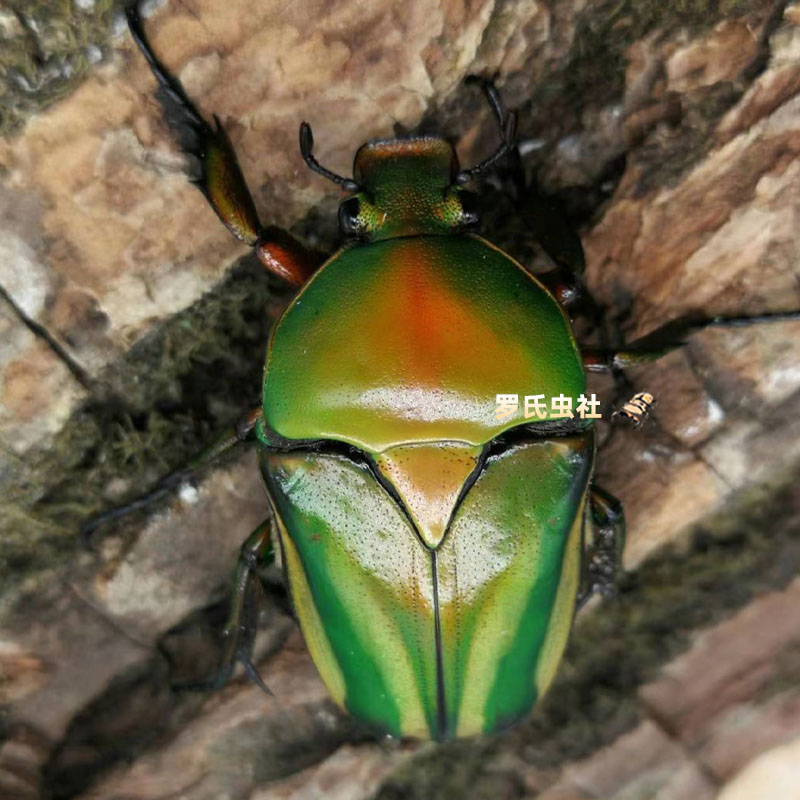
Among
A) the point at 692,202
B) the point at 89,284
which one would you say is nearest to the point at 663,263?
the point at 692,202

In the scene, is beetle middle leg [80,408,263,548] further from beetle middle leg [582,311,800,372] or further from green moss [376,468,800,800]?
green moss [376,468,800,800]

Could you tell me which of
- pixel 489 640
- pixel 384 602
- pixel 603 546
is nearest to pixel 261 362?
pixel 384 602

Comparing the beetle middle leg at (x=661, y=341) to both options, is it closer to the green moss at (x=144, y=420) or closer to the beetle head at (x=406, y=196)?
the beetle head at (x=406, y=196)

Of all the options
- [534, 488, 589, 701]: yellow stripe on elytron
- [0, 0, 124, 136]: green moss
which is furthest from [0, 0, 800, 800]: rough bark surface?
[534, 488, 589, 701]: yellow stripe on elytron

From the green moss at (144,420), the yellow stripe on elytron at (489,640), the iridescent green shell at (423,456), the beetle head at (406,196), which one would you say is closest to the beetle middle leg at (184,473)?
the green moss at (144,420)

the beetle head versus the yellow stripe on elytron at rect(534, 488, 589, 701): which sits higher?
the beetle head

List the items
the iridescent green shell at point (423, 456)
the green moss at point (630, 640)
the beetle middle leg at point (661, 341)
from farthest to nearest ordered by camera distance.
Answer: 1. the green moss at point (630, 640)
2. the beetle middle leg at point (661, 341)
3. the iridescent green shell at point (423, 456)
